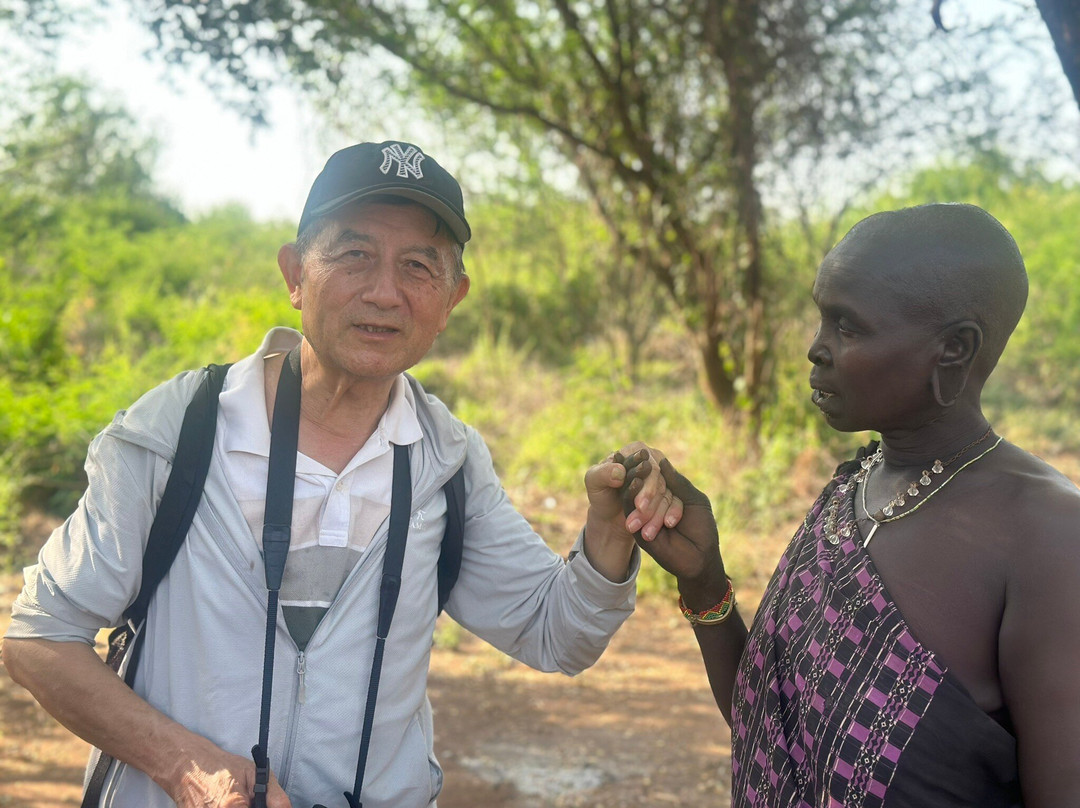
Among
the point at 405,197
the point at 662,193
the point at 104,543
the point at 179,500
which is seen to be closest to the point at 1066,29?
the point at 405,197

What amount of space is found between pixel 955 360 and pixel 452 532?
1046 mm

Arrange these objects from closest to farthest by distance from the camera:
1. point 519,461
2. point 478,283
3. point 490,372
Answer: point 519,461, point 490,372, point 478,283

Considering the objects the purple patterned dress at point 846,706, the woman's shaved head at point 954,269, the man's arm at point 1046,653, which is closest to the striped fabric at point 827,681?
the purple patterned dress at point 846,706

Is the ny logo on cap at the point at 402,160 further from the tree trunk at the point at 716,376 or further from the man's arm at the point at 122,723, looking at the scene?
the tree trunk at the point at 716,376

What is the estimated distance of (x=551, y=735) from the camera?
421 centimetres

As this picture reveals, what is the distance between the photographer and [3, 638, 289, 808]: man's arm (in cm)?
166

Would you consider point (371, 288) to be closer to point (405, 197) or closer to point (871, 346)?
point (405, 197)

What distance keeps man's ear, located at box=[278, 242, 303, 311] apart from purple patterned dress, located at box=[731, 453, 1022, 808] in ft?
3.63

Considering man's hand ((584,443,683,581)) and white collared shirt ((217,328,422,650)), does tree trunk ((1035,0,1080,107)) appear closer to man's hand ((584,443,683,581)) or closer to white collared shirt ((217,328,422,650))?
man's hand ((584,443,683,581))

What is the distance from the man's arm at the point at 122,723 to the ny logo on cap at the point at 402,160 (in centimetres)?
104

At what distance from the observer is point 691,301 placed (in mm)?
7465

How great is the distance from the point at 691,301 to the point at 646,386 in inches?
109

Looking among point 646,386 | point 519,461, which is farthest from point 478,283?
point 519,461

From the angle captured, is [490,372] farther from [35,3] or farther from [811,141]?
[35,3]
